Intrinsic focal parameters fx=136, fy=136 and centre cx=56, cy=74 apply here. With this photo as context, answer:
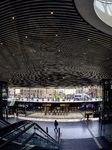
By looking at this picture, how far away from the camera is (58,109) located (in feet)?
85.1

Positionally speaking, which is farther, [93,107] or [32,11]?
[93,107]

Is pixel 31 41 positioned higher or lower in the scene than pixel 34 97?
higher

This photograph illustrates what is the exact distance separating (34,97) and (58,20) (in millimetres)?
25144

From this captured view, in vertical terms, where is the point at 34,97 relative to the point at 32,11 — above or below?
below

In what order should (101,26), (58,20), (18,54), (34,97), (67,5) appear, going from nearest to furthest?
(67,5)
(58,20)
(101,26)
(18,54)
(34,97)

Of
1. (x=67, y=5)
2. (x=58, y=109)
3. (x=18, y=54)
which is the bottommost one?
(x=58, y=109)

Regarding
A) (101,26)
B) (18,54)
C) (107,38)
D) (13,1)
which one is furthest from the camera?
(18,54)

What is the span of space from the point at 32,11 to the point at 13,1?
655 mm

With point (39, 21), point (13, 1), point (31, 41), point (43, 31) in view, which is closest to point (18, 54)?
point (31, 41)

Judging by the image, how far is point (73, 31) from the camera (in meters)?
5.37

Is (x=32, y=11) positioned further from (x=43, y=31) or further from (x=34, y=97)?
(x=34, y=97)

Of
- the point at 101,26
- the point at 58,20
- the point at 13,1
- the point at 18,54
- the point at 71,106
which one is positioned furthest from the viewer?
the point at 71,106

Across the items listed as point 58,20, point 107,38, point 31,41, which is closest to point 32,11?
point 58,20

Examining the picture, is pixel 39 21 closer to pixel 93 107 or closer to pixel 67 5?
pixel 67 5
